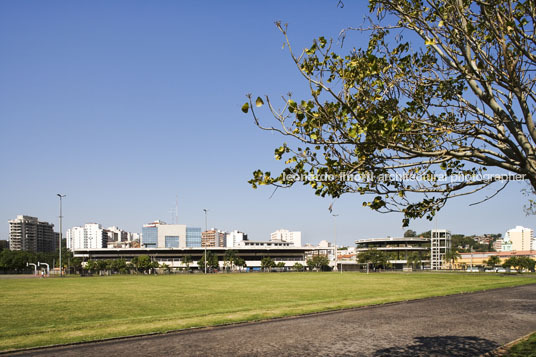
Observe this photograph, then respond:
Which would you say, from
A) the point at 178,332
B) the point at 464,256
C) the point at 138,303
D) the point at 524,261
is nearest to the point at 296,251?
the point at 464,256

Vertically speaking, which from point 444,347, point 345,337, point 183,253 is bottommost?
point 183,253

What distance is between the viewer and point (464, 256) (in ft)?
502

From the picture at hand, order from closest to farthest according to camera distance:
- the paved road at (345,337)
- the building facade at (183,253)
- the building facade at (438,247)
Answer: the paved road at (345,337), the building facade at (438,247), the building facade at (183,253)

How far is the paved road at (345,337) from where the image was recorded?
13555mm

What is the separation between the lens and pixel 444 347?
1380 centimetres

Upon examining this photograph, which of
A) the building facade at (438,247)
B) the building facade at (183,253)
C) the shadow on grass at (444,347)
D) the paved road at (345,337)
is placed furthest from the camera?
the building facade at (183,253)

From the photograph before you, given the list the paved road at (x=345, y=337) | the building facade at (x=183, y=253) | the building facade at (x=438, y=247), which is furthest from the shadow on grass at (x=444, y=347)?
the building facade at (x=438, y=247)

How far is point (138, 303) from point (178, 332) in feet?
44.0

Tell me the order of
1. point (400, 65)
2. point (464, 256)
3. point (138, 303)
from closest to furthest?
point (400, 65)
point (138, 303)
point (464, 256)

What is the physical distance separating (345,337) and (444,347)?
11.5 ft

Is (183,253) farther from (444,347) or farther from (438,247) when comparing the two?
(444,347)

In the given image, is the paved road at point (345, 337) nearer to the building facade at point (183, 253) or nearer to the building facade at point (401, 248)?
the building facade at point (183, 253)

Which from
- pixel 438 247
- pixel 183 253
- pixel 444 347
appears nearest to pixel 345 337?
pixel 444 347

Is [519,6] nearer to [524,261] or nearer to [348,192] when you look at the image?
[348,192]
